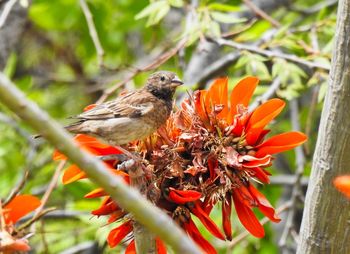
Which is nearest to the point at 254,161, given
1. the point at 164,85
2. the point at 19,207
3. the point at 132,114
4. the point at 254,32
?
the point at 19,207

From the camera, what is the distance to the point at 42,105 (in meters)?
5.35

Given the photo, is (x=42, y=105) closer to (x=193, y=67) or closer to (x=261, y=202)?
(x=193, y=67)

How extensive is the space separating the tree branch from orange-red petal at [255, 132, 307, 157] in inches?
33.1

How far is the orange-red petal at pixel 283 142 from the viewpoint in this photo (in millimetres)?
2086

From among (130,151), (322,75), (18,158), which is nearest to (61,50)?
(18,158)

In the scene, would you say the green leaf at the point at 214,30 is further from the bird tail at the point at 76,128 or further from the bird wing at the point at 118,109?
the bird tail at the point at 76,128

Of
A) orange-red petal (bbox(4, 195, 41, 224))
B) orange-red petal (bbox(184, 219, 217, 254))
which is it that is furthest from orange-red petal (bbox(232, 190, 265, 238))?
orange-red petal (bbox(4, 195, 41, 224))

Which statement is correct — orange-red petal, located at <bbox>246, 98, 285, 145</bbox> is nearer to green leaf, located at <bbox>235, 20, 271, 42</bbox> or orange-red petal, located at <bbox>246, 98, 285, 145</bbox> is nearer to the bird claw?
the bird claw

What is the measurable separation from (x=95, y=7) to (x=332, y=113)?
3.34 meters

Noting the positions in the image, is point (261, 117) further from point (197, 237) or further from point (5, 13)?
point (5, 13)

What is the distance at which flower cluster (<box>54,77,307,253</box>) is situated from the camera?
6.77 ft

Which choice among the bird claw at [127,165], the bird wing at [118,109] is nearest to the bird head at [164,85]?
the bird wing at [118,109]

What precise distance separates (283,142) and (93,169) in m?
0.88

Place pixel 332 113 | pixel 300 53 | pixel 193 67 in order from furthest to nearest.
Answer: pixel 193 67
pixel 300 53
pixel 332 113
